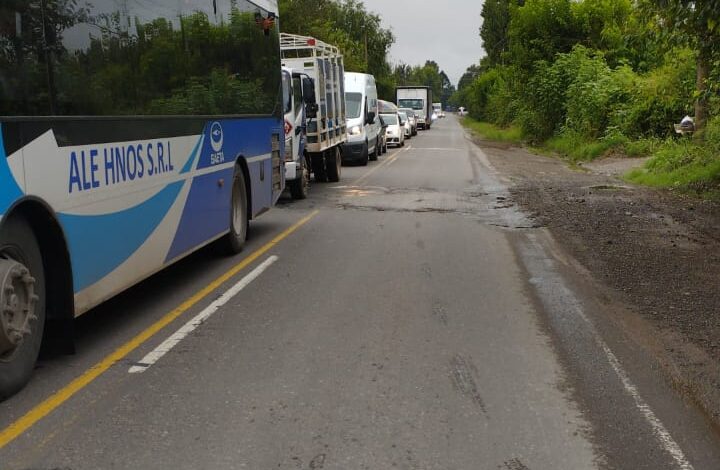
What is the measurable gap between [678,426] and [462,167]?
2126 centimetres

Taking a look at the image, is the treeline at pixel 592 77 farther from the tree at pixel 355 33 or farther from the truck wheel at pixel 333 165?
the tree at pixel 355 33

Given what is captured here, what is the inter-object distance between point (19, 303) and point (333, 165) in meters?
15.5

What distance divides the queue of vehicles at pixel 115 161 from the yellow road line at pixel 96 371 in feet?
0.94

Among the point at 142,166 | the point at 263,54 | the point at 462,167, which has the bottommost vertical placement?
the point at 462,167

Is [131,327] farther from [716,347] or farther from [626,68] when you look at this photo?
[626,68]

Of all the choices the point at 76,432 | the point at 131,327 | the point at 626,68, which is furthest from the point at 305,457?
the point at 626,68

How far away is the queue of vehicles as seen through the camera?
16.4ft

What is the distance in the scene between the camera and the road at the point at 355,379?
4.28m

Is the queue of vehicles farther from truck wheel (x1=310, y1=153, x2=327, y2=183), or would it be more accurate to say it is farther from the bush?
the bush

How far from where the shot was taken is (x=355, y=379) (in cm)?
544

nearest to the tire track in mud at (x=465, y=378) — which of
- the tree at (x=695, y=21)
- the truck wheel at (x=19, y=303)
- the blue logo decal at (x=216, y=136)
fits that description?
the truck wheel at (x=19, y=303)

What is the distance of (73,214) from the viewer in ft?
18.5

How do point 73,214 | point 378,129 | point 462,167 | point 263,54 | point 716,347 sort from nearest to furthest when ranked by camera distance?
1. point 73,214
2. point 716,347
3. point 263,54
4. point 462,167
5. point 378,129

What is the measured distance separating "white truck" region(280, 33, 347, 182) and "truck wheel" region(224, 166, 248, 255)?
6344 millimetres
